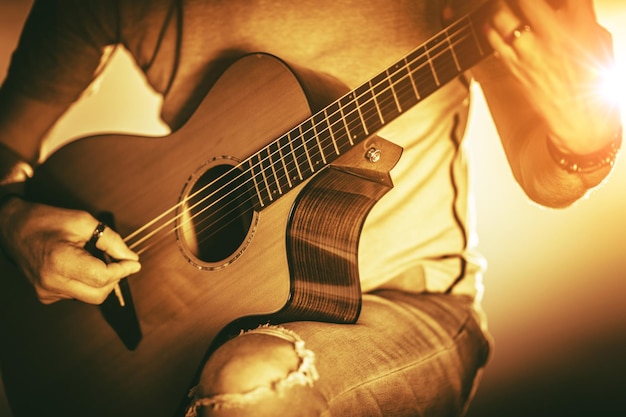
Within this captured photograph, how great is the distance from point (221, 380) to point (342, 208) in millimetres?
359

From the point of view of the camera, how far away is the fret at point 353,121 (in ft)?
2.36

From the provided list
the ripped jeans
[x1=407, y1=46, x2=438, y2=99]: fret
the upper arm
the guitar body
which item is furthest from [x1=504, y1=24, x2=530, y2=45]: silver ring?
the upper arm

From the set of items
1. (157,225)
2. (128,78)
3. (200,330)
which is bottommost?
(200,330)

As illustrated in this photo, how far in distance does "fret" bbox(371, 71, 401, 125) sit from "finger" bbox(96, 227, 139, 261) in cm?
56

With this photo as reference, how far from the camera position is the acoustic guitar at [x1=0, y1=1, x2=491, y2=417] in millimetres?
733

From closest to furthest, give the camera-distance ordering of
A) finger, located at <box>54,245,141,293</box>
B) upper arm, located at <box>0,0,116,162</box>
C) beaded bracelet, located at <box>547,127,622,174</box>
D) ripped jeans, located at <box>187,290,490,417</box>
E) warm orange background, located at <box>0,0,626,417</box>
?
ripped jeans, located at <box>187,290,490,417</box> < beaded bracelet, located at <box>547,127,622,174</box> < finger, located at <box>54,245,141,293</box> < warm orange background, located at <box>0,0,626,417</box> < upper arm, located at <box>0,0,116,162</box>

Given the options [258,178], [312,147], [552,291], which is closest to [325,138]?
[312,147]

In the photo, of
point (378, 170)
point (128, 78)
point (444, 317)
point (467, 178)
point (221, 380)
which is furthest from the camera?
point (128, 78)

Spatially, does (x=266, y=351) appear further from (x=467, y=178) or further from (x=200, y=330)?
(x=467, y=178)

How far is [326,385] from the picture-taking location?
634mm

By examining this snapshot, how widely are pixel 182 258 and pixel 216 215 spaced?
109 millimetres

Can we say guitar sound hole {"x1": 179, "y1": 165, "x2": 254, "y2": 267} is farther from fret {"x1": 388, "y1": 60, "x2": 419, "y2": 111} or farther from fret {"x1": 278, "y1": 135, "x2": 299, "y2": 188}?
fret {"x1": 388, "y1": 60, "x2": 419, "y2": 111}

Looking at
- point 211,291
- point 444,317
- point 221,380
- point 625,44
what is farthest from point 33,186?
point 625,44

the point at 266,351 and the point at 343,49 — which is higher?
the point at 343,49
